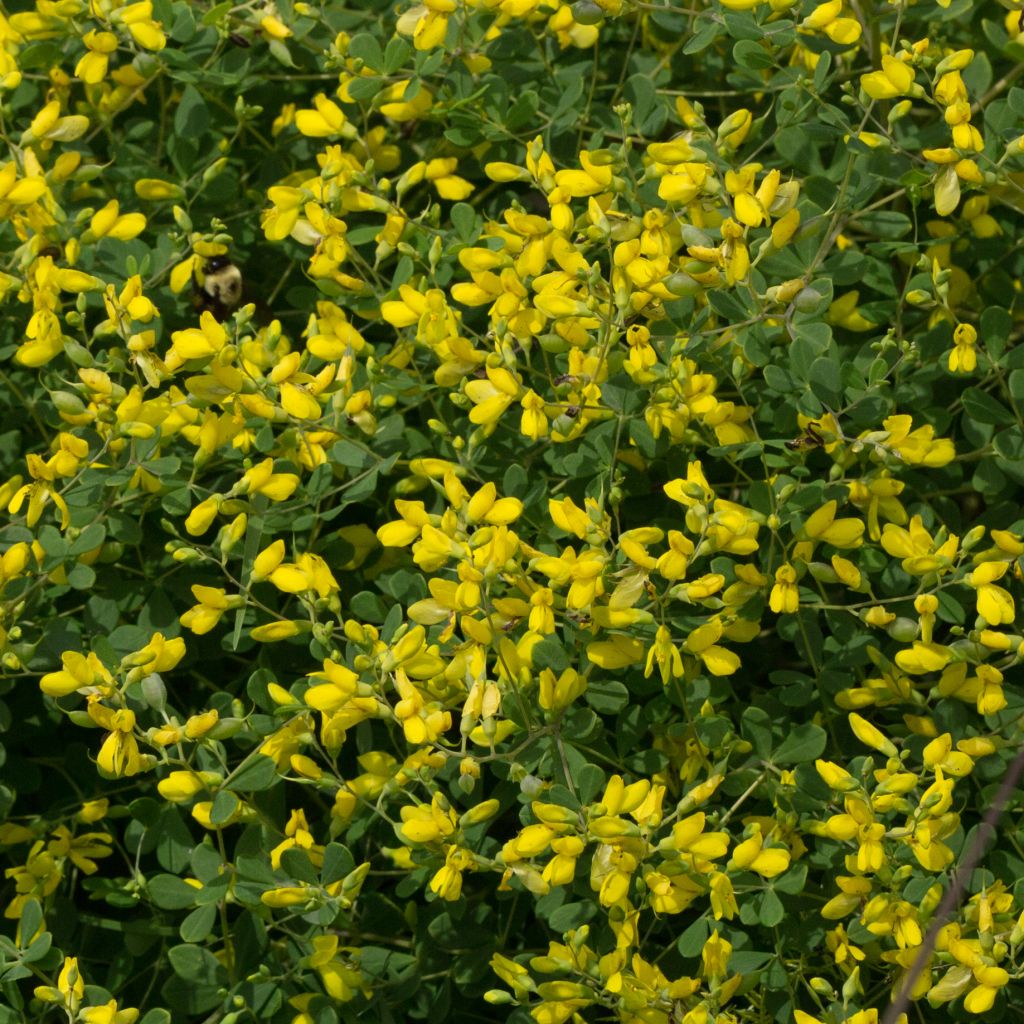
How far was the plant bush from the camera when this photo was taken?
1.92 m

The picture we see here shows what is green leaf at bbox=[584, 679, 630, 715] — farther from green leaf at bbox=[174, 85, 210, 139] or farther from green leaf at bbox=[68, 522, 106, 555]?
green leaf at bbox=[174, 85, 210, 139]

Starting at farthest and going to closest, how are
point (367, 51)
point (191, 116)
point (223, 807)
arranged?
point (191, 116)
point (367, 51)
point (223, 807)

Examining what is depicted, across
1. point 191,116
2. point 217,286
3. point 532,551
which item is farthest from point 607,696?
point 191,116

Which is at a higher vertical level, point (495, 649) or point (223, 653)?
point (495, 649)

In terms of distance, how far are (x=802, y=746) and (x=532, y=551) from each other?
453 millimetres

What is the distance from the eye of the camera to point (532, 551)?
1.98 metres

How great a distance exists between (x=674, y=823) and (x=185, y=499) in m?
0.81

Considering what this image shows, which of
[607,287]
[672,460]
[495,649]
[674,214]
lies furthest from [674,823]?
[674,214]

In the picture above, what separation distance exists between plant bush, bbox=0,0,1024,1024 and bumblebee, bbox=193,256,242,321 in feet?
0.06

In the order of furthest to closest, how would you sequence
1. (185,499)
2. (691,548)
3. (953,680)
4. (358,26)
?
(358,26) → (185,499) → (953,680) → (691,548)

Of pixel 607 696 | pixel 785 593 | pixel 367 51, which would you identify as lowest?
pixel 607 696

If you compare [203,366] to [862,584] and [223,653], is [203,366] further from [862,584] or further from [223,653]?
[862,584]

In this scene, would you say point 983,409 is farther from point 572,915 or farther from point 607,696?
point 572,915

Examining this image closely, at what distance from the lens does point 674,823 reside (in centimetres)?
198
